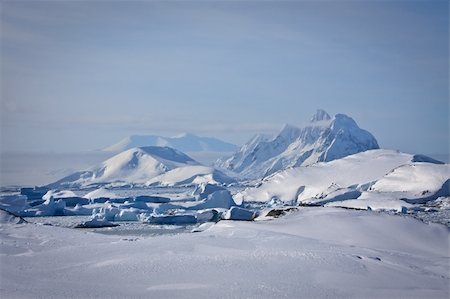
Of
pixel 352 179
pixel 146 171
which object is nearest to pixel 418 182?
pixel 352 179

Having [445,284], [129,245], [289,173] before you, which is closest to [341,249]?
[445,284]

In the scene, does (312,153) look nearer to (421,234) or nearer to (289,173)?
(289,173)

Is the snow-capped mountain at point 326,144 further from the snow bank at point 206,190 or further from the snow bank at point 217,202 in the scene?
the snow bank at point 217,202

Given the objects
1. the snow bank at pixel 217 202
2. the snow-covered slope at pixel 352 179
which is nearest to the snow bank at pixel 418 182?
the snow-covered slope at pixel 352 179

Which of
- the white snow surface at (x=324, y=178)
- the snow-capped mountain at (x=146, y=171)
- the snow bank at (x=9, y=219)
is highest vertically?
the snow bank at (x=9, y=219)

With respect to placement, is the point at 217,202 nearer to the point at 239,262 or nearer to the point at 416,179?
the point at 416,179
